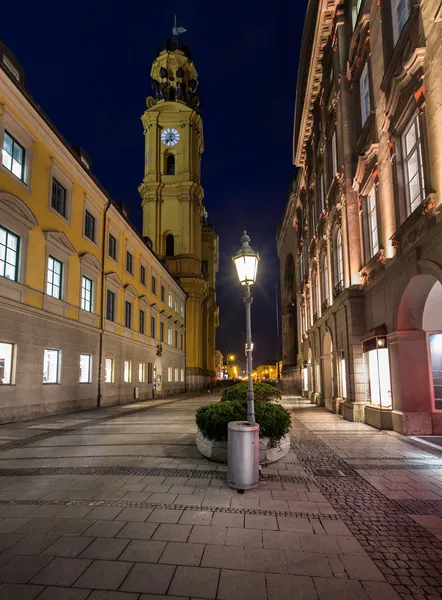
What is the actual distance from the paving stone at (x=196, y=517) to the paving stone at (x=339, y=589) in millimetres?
1874

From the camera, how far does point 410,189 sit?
12.4 metres

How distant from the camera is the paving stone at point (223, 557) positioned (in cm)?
417

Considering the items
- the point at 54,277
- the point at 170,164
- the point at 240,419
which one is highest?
the point at 170,164

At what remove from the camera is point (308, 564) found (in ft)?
13.8

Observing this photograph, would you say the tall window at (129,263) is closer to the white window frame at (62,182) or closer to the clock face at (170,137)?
the white window frame at (62,182)

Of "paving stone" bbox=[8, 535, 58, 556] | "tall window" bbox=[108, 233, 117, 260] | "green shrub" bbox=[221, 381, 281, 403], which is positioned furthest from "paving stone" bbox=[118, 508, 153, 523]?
"tall window" bbox=[108, 233, 117, 260]

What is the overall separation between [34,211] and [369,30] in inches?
608

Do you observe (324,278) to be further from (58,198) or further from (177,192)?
(177,192)

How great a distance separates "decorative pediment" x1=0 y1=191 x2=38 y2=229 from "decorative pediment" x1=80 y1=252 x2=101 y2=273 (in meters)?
4.72

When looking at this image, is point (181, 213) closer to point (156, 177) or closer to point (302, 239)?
point (156, 177)

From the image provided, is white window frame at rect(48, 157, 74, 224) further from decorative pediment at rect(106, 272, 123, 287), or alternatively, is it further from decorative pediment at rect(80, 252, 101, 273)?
decorative pediment at rect(106, 272, 123, 287)

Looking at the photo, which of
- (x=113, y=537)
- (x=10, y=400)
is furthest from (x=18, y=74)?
(x=113, y=537)

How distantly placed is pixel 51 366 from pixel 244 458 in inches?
578

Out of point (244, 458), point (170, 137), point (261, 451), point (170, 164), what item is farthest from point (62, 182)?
point (170, 137)
